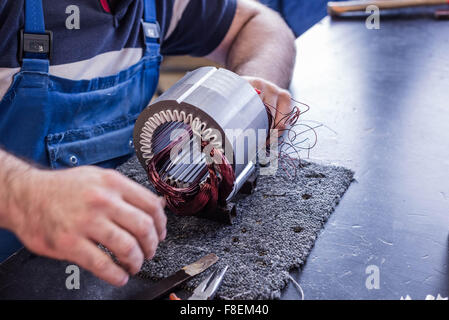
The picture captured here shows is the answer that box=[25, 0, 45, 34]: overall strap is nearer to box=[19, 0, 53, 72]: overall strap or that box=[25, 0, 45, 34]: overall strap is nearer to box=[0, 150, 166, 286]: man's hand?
box=[19, 0, 53, 72]: overall strap

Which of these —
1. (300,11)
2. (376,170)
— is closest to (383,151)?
(376,170)

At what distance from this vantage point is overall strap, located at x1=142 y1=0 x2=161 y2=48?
949mm

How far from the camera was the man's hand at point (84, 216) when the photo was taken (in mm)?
452

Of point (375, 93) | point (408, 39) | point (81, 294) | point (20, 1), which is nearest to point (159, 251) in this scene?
point (81, 294)

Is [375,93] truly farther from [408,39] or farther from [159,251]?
[159,251]

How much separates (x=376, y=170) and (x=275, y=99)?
0.24m

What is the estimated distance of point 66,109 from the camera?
802mm

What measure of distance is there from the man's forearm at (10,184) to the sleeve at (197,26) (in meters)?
0.70

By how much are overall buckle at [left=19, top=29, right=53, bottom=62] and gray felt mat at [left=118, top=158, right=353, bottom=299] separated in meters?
0.29

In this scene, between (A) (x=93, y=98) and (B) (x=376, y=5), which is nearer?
(A) (x=93, y=98)

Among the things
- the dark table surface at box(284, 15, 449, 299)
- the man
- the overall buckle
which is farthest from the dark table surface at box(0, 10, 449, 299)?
the overall buckle

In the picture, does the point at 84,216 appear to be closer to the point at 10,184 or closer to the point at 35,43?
the point at 10,184

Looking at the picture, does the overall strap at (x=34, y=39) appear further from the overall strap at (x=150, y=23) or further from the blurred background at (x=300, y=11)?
the blurred background at (x=300, y=11)
